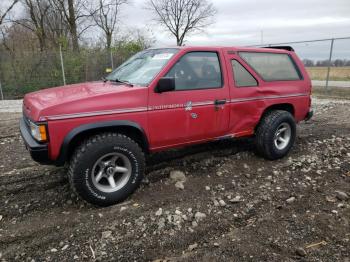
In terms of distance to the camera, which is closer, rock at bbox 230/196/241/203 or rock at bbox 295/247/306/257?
rock at bbox 295/247/306/257

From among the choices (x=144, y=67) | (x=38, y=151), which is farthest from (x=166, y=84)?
(x=38, y=151)

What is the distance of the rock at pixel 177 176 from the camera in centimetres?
427

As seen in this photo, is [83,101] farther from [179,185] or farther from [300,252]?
[300,252]

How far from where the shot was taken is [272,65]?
4.96m

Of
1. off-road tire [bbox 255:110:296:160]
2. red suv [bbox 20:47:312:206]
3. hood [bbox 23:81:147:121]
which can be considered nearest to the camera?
hood [bbox 23:81:147:121]

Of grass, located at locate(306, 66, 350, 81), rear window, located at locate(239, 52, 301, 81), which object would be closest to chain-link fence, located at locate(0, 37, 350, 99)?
grass, located at locate(306, 66, 350, 81)

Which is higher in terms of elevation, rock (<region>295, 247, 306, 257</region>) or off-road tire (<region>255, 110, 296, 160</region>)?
off-road tire (<region>255, 110, 296, 160</region>)

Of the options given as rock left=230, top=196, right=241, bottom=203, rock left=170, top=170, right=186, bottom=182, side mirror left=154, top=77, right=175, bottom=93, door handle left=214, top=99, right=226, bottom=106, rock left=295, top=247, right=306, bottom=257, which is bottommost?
rock left=295, top=247, right=306, bottom=257

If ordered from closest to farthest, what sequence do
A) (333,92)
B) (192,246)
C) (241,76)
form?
(192,246) < (241,76) < (333,92)

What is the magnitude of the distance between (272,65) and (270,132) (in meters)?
1.11

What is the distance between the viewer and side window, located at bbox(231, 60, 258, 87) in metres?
4.44

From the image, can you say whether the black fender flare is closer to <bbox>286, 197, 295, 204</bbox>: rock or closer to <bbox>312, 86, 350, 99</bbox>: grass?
<bbox>286, 197, 295, 204</bbox>: rock

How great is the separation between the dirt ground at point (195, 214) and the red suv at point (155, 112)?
387 mm

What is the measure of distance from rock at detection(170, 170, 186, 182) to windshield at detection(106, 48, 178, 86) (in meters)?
1.39
